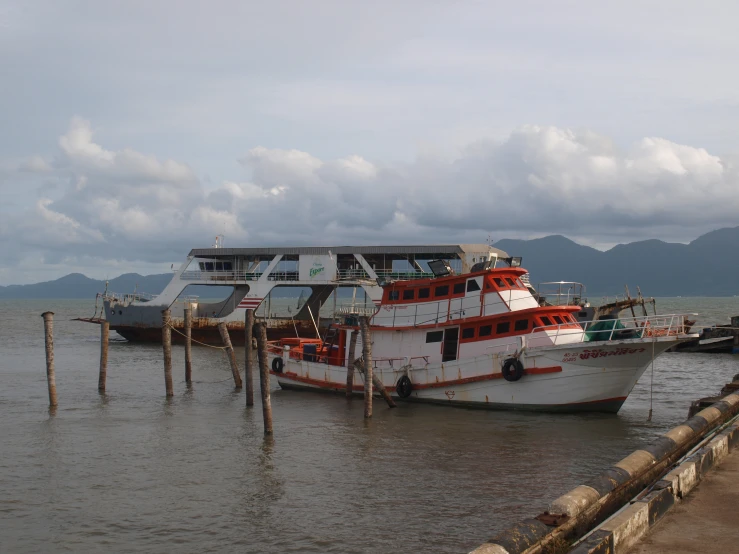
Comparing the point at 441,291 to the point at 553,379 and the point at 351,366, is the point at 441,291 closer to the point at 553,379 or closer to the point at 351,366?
the point at 351,366

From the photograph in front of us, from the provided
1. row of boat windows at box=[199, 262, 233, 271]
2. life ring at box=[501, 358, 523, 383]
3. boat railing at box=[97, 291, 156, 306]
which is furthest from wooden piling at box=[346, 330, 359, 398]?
boat railing at box=[97, 291, 156, 306]

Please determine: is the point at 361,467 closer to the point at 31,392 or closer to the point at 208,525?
the point at 208,525

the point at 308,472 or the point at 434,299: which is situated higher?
the point at 434,299

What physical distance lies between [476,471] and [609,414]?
369 inches

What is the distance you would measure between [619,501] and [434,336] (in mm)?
18474

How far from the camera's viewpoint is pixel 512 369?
26891mm

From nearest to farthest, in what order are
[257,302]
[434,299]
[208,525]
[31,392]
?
1. [208,525]
2. [434,299]
3. [31,392]
4. [257,302]

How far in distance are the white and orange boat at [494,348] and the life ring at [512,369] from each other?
0.04m

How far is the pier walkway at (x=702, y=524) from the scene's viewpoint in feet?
29.4

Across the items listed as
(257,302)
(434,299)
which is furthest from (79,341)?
(434,299)

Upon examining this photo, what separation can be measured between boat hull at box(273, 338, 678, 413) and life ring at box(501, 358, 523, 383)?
22 centimetres

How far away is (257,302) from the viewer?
183ft

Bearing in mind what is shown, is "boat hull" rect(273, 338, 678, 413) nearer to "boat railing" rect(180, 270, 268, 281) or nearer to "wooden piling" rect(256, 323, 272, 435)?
"wooden piling" rect(256, 323, 272, 435)

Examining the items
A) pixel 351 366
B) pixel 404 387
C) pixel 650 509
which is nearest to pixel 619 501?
pixel 650 509
